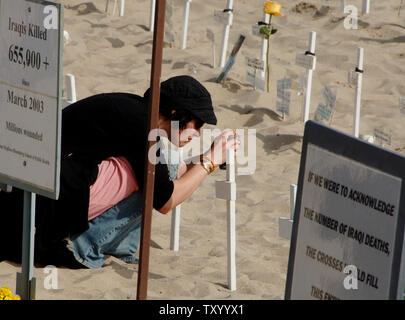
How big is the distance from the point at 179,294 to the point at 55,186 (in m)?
0.87

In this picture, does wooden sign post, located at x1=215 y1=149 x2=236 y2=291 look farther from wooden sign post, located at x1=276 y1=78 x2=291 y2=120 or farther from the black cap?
wooden sign post, located at x1=276 y1=78 x2=291 y2=120

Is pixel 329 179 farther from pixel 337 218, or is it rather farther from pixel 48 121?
pixel 48 121

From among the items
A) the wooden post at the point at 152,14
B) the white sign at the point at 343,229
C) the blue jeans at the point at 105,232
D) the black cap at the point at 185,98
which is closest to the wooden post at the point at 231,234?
the black cap at the point at 185,98

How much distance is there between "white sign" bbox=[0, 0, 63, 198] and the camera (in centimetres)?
235

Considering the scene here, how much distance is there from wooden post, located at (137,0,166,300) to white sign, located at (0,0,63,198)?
1.18 ft

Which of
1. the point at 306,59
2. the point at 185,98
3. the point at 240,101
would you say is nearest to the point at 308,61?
the point at 306,59

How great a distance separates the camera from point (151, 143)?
83.3 inches

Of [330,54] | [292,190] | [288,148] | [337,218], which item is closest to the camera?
[337,218]

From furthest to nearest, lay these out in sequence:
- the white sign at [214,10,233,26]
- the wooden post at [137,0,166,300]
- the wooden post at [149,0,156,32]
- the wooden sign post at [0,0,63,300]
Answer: the wooden post at [149,0,156,32] < the white sign at [214,10,233,26] < the wooden sign post at [0,0,63,300] < the wooden post at [137,0,166,300]

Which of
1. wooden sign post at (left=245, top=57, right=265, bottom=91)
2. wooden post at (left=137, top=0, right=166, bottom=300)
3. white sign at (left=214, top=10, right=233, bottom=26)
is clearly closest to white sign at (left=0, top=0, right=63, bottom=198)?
wooden post at (left=137, top=0, right=166, bottom=300)

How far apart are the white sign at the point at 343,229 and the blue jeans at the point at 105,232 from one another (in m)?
1.23

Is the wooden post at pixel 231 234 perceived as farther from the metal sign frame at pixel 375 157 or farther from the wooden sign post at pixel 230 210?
the metal sign frame at pixel 375 157

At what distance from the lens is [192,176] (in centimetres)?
327

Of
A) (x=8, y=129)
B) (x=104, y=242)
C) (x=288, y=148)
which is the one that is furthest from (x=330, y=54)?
(x=8, y=129)
